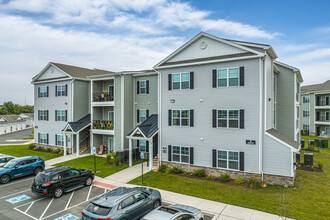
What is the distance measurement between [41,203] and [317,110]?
45.3 meters

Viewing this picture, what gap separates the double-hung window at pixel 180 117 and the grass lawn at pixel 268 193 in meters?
4.17

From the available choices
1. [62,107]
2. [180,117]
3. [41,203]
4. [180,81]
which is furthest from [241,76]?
[62,107]

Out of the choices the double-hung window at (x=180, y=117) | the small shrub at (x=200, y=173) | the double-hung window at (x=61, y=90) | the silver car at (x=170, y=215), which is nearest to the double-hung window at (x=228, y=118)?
the double-hung window at (x=180, y=117)

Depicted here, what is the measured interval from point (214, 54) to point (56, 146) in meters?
22.5

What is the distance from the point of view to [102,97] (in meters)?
23.0

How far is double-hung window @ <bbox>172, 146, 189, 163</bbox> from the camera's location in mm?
16188

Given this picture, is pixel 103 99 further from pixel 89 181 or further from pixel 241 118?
pixel 241 118

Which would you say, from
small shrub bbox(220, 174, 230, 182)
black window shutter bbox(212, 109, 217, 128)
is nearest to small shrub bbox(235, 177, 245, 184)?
small shrub bbox(220, 174, 230, 182)

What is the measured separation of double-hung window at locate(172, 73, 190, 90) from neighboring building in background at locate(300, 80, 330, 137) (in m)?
32.5

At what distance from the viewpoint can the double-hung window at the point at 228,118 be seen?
47.2ft

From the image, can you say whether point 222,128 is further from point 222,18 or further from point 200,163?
point 222,18

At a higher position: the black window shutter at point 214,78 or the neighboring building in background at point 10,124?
the black window shutter at point 214,78

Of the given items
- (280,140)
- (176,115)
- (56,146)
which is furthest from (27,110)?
(280,140)

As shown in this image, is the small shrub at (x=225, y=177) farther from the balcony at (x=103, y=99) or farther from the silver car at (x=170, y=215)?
the balcony at (x=103, y=99)
